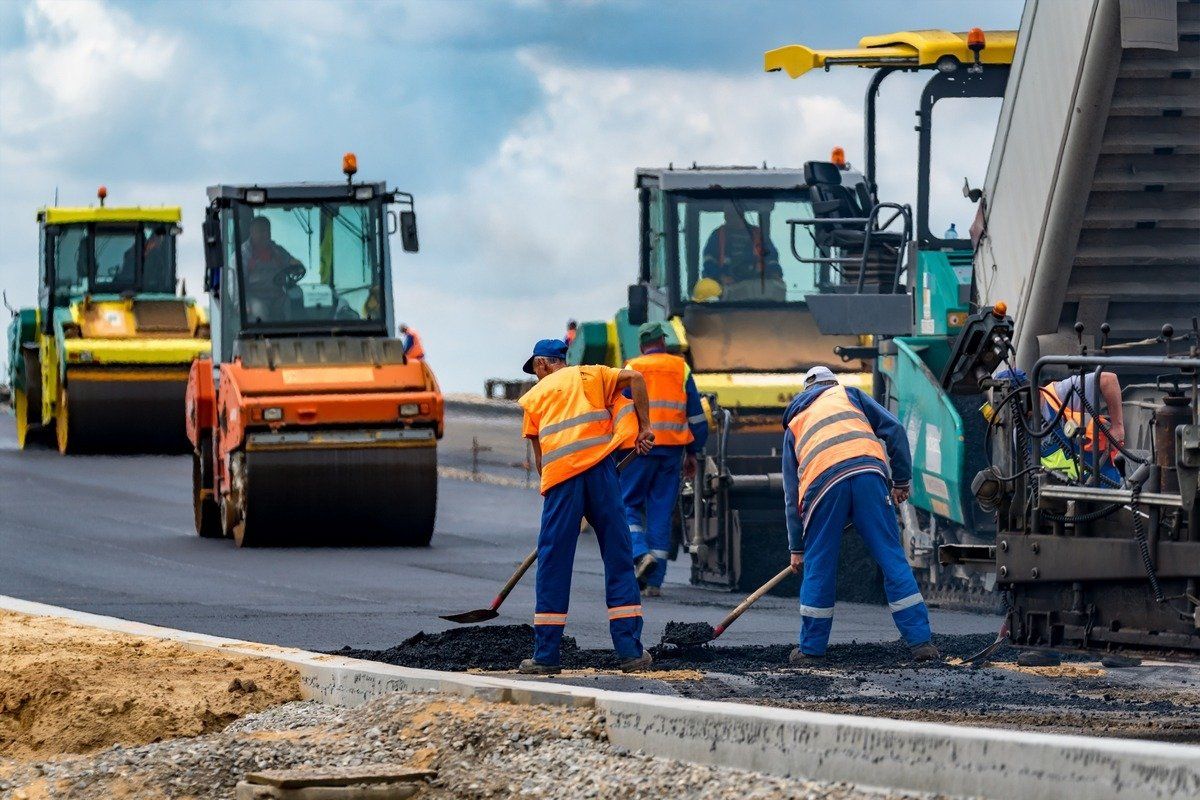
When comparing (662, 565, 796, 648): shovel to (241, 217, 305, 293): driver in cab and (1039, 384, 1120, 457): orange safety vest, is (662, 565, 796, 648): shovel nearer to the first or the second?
(1039, 384, 1120, 457): orange safety vest

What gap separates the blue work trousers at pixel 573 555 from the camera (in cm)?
941

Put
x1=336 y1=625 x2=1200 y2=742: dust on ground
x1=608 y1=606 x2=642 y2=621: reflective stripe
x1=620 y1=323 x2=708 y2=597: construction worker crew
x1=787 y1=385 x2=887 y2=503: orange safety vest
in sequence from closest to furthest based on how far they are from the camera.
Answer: x1=336 y1=625 x2=1200 y2=742: dust on ground
x1=608 y1=606 x2=642 y2=621: reflective stripe
x1=787 y1=385 x2=887 y2=503: orange safety vest
x1=620 y1=323 x2=708 y2=597: construction worker crew

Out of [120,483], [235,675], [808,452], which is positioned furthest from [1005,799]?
[120,483]

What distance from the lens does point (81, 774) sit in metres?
7.10

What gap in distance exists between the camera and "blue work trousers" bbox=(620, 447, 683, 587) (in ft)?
44.6

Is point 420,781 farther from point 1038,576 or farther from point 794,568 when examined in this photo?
point 794,568

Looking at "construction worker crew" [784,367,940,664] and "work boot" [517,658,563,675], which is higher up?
"construction worker crew" [784,367,940,664]

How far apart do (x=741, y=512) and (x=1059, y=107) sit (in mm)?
4948

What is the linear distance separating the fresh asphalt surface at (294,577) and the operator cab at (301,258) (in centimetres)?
175

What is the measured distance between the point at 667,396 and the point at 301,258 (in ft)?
14.6

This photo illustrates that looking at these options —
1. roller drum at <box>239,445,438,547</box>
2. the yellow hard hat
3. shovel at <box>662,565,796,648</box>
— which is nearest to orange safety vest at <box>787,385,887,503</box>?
shovel at <box>662,565,796,648</box>

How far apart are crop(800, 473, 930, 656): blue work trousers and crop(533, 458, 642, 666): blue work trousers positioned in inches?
34.9

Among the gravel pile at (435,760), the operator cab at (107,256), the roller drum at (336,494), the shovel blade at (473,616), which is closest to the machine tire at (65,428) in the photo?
the operator cab at (107,256)

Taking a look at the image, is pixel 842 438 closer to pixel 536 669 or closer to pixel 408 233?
pixel 536 669
